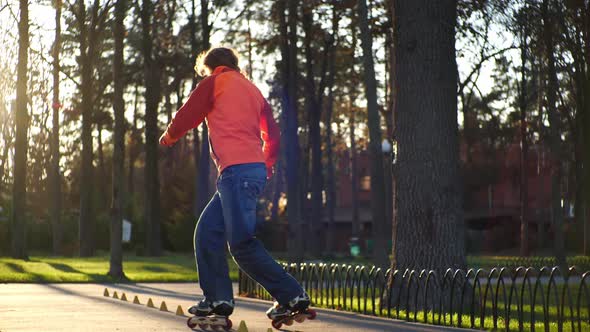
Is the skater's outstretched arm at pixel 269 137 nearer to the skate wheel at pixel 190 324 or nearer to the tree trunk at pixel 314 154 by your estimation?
the skate wheel at pixel 190 324

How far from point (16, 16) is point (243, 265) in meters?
24.4

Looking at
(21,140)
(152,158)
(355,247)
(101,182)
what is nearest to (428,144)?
(21,140)

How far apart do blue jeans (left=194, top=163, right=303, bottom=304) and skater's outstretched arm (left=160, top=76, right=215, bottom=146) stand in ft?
1.49

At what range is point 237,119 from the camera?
25.1ft

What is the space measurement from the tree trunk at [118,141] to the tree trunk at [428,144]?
11.6 meters

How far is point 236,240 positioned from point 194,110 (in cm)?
96

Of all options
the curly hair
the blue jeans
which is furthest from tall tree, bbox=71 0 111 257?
the blue jeans

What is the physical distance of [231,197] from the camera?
294 inches

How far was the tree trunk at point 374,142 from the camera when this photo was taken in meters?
25.8

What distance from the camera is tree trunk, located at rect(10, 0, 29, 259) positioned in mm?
31405

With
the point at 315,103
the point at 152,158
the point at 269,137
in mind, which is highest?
the point at 315,103

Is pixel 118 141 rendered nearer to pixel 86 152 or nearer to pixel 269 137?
pixel 269 137

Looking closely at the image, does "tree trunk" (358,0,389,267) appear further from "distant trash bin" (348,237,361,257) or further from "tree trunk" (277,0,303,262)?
"distant trash bin" (348,237,361,257)

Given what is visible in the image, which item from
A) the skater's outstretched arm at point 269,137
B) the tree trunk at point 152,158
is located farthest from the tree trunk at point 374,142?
the skater's outstretched arm at point 269,137
